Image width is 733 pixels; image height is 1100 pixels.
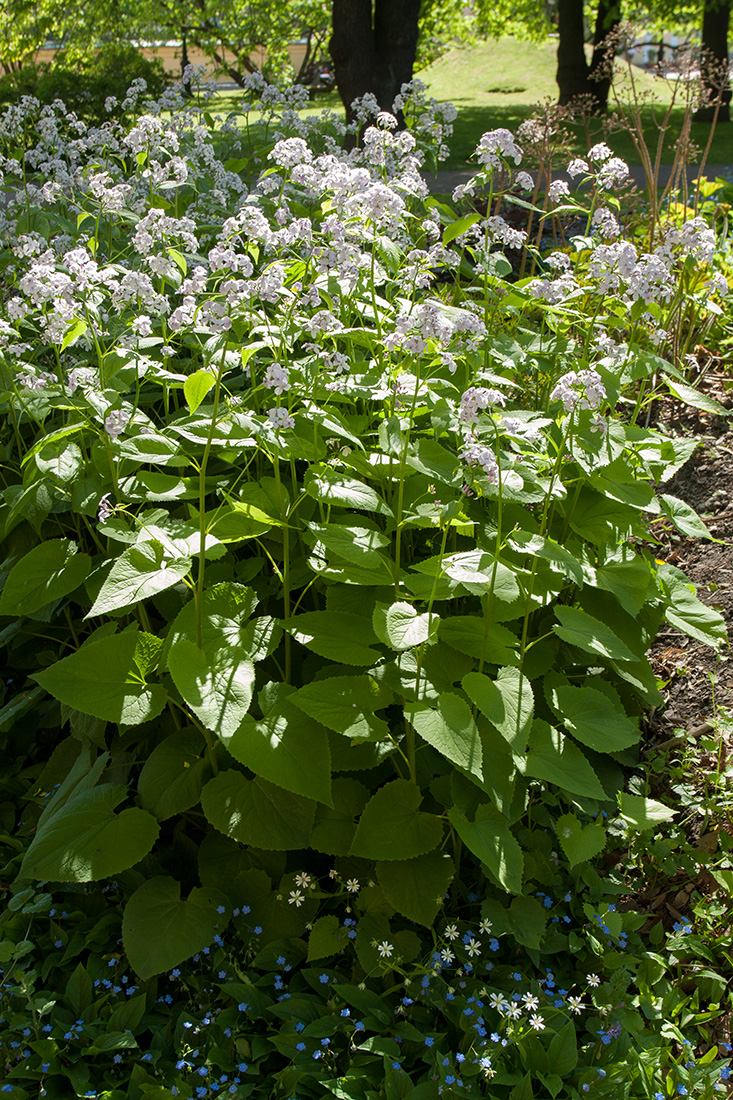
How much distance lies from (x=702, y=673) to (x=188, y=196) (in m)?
3.37

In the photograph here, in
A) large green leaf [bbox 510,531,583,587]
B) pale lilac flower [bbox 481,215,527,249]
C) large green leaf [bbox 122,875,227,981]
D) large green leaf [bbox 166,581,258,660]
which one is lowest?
large green leaf [bbox 122,875,227,981]

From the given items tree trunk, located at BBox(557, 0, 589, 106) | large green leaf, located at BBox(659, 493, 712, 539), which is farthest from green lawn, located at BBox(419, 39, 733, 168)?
large green leaf, located at BBox(659, 493, 712, 539)

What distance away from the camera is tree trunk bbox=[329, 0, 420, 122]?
30.6 ft

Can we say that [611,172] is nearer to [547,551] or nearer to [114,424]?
[547,551]

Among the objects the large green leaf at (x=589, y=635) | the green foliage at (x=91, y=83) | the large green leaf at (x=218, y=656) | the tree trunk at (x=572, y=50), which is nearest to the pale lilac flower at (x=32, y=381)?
the large green leaf at (x=218, y=656)

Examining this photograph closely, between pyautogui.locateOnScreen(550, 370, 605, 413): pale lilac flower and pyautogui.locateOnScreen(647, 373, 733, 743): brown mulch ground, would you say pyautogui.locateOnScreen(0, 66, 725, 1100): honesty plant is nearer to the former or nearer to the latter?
pyautogui.locateOnScreen(550, 370, 605, 413): pale lilac flower

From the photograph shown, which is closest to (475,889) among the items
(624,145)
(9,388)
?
(9,388)

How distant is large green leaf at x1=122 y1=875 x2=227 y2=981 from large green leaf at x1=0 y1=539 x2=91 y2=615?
32.4 inches

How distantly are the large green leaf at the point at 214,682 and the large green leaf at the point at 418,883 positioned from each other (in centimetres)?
53

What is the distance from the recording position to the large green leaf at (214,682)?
1.89 meters

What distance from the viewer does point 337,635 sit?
7.10ft

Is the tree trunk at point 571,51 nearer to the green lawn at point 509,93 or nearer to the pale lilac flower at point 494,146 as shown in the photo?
the green lawn at point 509,93

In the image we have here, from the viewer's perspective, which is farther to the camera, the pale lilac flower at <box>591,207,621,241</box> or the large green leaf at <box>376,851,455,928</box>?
the pale lilac flower at <box>591,207,621,241</box>

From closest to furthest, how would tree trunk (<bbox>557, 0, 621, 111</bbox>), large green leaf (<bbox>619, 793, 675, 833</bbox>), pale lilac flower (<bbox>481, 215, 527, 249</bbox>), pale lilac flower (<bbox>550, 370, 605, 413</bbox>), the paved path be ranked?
pale lilac flower (<bbox>550, 370, 605, 413</bbox>), large green leaf (<bbox>619, 793, 675, 833</bbox>), pale lilac flower (<bbox>481, 215, 527, 249</bbox>), the paved path, tree trunk (<bbox>557, 0, 621, 111</bbox>)
